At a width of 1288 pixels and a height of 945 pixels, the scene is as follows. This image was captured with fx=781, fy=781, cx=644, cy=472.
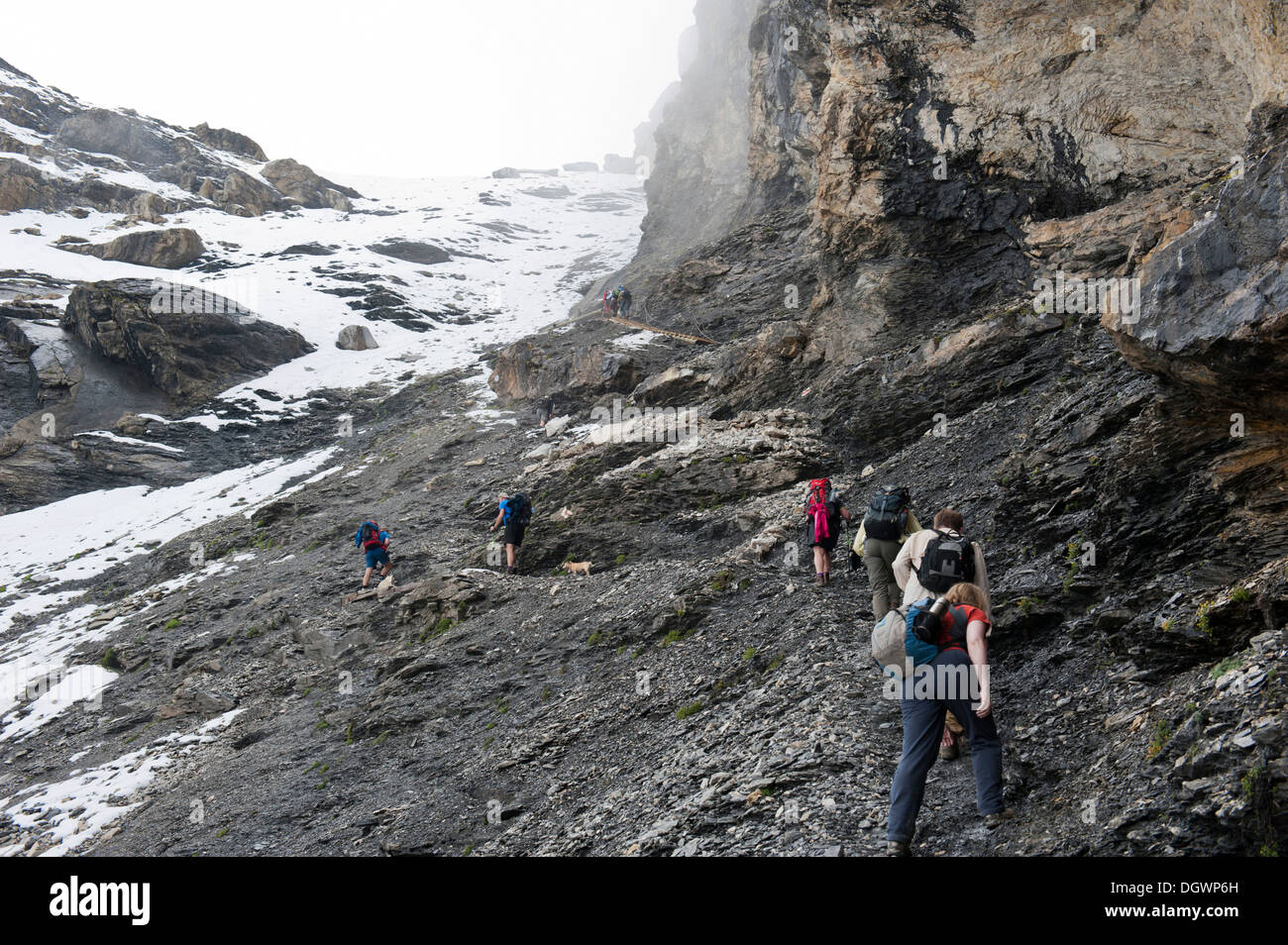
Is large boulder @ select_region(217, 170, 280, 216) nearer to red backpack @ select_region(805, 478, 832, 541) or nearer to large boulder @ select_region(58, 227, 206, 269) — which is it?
large boulder @ select_region(58, 227, 206, 269)

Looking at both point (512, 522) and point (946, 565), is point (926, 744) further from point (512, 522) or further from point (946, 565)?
point (512, 522)

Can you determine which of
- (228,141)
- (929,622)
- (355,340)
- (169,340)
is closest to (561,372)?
(355,340)

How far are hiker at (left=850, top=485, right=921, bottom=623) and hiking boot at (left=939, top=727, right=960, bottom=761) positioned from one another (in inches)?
102

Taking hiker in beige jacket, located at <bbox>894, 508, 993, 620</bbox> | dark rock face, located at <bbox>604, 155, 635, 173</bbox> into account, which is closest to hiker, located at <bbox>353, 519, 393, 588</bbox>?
hiker in beige jacket, located at <bbox>894, 508, 993, 620</bbox>

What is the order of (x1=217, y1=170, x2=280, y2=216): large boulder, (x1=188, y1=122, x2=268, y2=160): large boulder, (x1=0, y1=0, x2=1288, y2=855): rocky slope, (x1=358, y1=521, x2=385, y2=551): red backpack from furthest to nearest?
1. (x1=188, y1=122, x2=268, y2=160): large boulder
2. (x1=217, y1=170, x2=280, y2=216): large boulder
3. (x1=358, y1=521, x2=385, y2=551): red backpack
4. (x1=0, y1=0, x2=1288, y2=855): rocky slope

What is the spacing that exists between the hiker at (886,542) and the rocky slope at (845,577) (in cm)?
77

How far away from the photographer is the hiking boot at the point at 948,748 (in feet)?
21.9

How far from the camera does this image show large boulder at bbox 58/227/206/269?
52344 millimetres

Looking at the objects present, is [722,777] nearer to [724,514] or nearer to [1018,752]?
[1018,752]

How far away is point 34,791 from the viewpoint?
13594 mm

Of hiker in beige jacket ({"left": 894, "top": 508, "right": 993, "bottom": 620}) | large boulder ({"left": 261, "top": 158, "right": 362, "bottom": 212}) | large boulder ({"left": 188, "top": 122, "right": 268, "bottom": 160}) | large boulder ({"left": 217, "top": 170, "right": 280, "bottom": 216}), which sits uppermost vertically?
large boulder ({"left": 188, "top": 122, "right": 268, "bottom": 160})

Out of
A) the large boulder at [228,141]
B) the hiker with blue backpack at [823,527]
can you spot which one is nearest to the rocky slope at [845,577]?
the hiker with blue backpack at [823,527]
